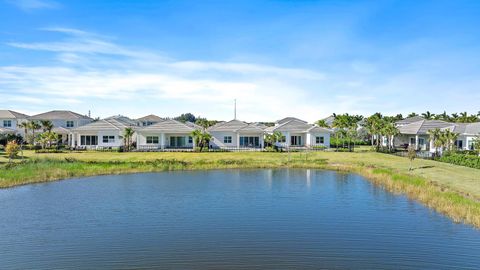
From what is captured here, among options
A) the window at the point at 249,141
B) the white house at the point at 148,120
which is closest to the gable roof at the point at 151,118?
the white house at the point at 148,120

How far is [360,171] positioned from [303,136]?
27.1m

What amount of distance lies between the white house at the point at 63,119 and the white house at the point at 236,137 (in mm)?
24834

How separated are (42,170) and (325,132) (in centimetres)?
4135

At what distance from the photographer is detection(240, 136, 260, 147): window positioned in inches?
2490

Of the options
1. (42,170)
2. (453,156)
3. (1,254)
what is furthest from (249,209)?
(453,156)

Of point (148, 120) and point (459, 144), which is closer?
point (459, 144)

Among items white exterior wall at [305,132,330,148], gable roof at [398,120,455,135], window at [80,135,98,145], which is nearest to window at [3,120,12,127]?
window at [80,135,98,145]

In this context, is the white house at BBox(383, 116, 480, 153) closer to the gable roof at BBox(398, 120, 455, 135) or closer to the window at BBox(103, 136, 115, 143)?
the gable roof at BBox(398, 120, 455, 135)

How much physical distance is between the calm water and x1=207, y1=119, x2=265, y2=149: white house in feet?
106

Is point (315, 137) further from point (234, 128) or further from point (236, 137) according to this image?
point (234, 128)

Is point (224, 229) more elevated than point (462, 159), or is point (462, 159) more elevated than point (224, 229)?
point (462, 159)

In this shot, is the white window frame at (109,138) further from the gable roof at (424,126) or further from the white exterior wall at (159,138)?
the gable roof at (424,126)

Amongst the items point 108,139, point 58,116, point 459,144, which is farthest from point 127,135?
point 459,144

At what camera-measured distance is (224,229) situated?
1864 centimetres
